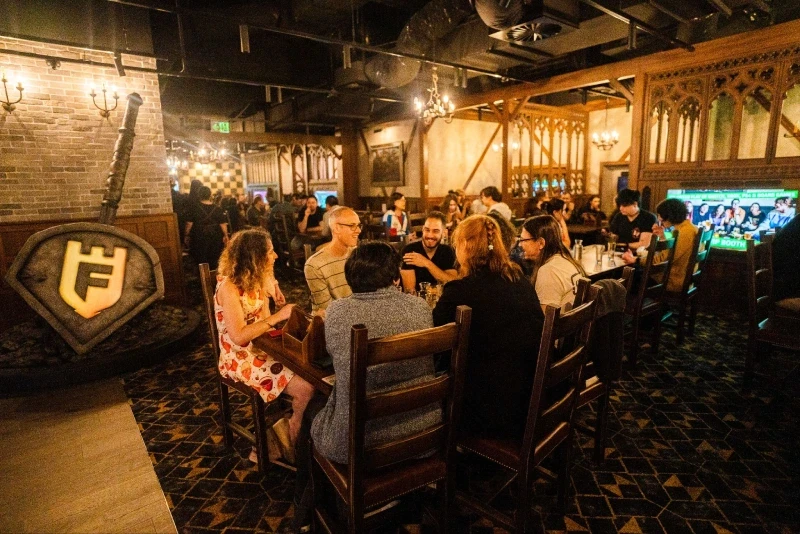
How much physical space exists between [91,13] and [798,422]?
7707 mm

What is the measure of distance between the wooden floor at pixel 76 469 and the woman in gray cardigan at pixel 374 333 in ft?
4.06

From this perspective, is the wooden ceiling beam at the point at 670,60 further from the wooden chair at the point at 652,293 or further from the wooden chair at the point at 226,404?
the wooden chair at the point at 226,404

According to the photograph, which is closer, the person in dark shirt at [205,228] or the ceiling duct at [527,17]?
the ceiling duct at [527,17]

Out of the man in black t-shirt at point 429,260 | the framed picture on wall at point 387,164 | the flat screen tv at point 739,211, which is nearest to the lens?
the man in black t-shirt at point 429,260

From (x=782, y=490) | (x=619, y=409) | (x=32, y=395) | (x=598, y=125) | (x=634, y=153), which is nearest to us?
(x=782, y=490)

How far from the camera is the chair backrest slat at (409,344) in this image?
1476mm

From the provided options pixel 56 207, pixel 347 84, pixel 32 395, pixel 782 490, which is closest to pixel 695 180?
pixel 782 490

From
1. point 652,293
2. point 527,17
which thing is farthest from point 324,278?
point 527,17

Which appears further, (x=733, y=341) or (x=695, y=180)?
(x=695, y=180)

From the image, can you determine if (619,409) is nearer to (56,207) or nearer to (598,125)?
(56,207)

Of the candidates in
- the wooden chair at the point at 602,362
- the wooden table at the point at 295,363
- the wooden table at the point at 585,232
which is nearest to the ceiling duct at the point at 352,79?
the wooden table at the point at 585,232

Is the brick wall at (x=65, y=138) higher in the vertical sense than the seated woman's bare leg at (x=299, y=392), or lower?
higher

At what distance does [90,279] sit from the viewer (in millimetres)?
4215

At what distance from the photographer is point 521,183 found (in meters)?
10.8
